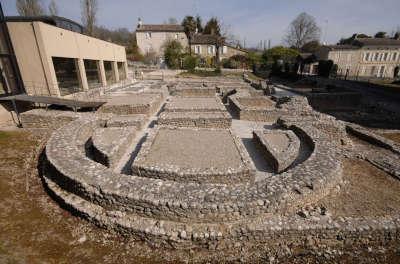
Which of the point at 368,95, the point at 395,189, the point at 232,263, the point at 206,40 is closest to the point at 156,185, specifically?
the point at 232,263

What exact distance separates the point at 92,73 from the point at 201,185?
20886mm

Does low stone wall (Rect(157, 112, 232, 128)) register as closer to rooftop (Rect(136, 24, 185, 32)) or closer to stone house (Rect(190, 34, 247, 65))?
stone house (Rect(190, 34, 247, 65))

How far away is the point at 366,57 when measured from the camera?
42.5 m

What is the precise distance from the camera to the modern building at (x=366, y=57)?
41906mm

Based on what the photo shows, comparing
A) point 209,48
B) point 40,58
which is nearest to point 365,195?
point 40,58

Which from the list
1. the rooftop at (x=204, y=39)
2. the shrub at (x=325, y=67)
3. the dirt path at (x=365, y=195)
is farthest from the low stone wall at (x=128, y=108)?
the rooftop at (x=204, y=39)

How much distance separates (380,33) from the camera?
59.1 metres

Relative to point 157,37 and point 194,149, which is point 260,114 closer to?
point 194,149

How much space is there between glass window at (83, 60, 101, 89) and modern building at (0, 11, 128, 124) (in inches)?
67.0

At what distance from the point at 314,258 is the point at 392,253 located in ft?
5.98

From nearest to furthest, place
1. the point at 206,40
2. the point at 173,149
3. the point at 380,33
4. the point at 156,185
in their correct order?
the point at 156,185
the point at 173,149
the point at 206,40
the point at 380,33

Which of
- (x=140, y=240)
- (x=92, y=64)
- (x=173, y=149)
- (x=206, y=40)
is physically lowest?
(x=140, y=240)

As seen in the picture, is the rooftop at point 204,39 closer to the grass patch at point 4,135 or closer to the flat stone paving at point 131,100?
the flat stone paving at point 131,100

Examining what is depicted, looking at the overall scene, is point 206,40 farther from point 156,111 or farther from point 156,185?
point 156,185
